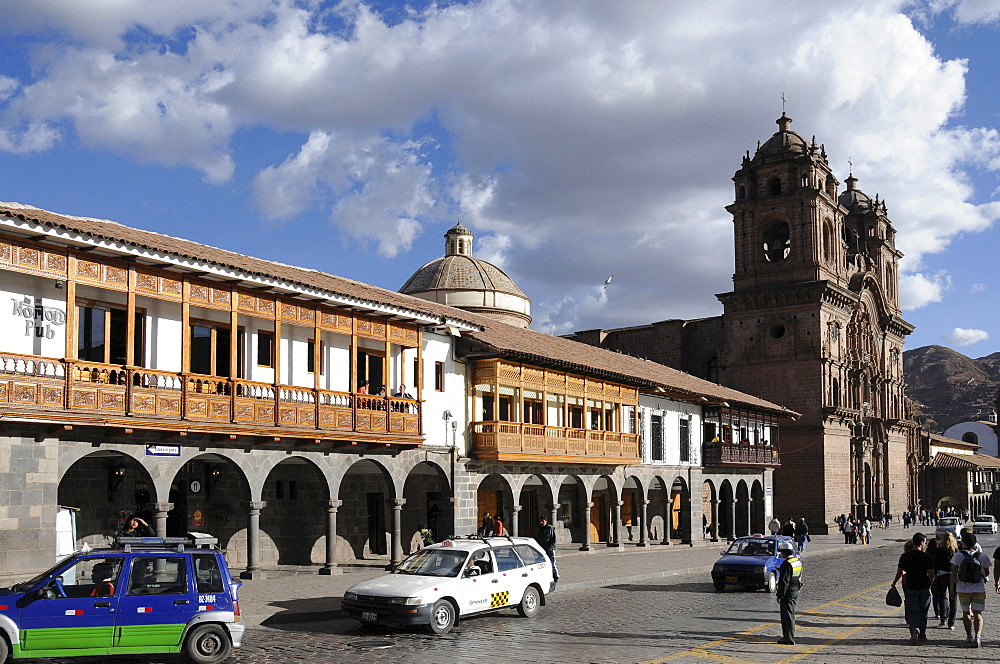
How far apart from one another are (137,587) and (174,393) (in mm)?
7431

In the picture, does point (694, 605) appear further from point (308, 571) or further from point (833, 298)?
point (833, 298)

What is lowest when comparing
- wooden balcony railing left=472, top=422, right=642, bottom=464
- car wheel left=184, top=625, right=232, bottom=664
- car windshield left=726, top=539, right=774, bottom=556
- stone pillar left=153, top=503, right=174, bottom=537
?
car windshield left=726, top=539, right=774, bottom=556

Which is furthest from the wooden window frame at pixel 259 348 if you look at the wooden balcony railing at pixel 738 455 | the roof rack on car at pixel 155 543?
the wooden balcony railing at pixel 738 455

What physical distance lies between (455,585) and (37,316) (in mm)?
8887

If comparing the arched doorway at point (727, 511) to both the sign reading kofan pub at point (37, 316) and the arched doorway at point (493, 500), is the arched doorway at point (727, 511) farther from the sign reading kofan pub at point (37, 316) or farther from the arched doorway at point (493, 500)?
the sign reading kofan pub at point (37, 316)

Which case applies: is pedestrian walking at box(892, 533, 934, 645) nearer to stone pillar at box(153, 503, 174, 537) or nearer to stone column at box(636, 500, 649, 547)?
stone pillar at box(153, 503, 174, 537)

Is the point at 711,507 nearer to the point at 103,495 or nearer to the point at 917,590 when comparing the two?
the point at 103,495

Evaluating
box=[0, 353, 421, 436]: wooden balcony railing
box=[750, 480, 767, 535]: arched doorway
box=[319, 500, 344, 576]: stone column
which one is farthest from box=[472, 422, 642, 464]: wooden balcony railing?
box=[750, 480, 767, 535]: arched doorway

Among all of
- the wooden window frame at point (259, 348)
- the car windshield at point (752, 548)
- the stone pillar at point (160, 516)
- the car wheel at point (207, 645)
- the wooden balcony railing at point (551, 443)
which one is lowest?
the car windshield at point (752, 548)

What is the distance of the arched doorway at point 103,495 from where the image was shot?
20156 millimetres

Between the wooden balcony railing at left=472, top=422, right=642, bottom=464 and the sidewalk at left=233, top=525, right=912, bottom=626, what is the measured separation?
3.14 meters

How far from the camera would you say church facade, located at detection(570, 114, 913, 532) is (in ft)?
181

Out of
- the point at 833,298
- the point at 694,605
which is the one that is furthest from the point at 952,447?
the point at 694,605

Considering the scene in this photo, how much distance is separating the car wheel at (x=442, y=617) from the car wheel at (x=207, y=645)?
357 centimetres
